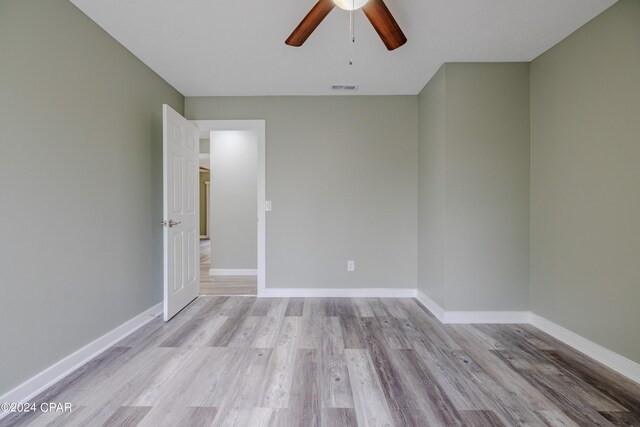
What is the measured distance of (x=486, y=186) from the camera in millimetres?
2455

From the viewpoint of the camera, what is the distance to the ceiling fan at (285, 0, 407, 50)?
1395 mm

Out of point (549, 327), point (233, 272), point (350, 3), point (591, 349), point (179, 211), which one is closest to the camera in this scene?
point (350, 3)

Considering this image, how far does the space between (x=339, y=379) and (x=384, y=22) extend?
2143mm

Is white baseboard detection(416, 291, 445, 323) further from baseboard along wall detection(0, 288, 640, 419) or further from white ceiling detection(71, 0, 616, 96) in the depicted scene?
white ceiling detection(71, 0, 616, 96)

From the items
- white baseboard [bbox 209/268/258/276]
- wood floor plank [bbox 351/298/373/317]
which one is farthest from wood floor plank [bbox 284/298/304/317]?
white baseboard [bbox 209/268/258/276]

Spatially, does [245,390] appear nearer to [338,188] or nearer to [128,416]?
[128,416]

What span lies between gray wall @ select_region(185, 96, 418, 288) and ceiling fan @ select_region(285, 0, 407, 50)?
4.85 feet

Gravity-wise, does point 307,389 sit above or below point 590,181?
below

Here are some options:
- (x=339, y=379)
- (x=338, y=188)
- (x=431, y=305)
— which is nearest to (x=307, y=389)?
(x=339, y=379)

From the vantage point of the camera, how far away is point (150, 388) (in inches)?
61.2

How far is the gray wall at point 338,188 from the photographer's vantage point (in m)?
3.13

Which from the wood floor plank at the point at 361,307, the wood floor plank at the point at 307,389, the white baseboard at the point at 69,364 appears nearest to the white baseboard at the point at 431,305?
the wood floor plank at the point at 361,307

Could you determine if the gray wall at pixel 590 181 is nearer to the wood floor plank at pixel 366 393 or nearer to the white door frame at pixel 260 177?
the wood floor plank at pixel 366 393

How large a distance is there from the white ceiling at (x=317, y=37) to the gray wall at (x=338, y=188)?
0.37m
